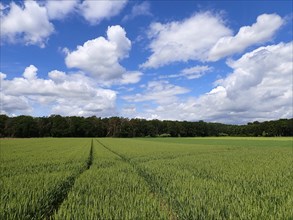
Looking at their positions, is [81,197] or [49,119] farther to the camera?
[49,119]

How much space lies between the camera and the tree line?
433 ft

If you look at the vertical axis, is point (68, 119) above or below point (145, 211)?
above

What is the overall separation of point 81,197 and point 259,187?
19.1 feet

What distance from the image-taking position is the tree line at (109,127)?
132 metres

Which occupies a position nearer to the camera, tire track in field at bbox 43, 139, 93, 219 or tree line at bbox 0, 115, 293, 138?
tire track in field at bbox 43, 139, 93, 219

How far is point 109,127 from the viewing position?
5650 inches

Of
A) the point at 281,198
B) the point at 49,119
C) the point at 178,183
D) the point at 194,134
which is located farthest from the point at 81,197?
the point at 194,134

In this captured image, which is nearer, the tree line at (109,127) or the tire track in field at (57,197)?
the tire track in field at (57,197)

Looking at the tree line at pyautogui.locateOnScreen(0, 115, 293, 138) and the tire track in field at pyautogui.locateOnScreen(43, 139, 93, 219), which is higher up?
the tree line at pyautogui.locateOnScreen(0, 115, 293, 138)

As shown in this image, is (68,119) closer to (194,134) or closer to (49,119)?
(49,119)

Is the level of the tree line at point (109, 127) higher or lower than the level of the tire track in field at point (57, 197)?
higher

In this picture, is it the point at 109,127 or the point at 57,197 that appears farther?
the point at 109,127

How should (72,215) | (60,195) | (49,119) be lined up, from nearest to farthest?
(72,215), (60,195), (49,119)

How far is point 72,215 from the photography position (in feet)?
19.6
